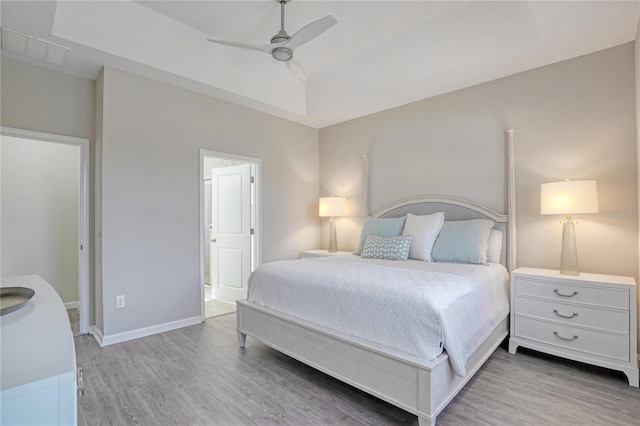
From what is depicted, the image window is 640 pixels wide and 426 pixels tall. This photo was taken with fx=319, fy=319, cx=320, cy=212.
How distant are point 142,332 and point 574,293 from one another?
3.92 meters

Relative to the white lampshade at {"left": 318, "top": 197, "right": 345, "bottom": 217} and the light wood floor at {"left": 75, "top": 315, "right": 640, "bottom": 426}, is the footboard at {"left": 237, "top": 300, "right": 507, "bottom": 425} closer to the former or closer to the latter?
the light wood floor at {"left": 75, "top": 315, "right": 640, "bottom": 426}

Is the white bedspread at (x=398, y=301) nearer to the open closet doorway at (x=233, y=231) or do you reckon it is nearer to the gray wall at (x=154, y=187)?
the gray wall at (x=154, y=187)

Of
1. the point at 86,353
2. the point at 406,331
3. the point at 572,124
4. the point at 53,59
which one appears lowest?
the point at 86,353

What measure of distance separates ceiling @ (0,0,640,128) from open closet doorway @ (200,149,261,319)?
3.37 feet

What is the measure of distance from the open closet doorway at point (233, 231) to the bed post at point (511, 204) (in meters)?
2.98

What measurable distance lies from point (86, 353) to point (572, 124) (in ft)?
16.0

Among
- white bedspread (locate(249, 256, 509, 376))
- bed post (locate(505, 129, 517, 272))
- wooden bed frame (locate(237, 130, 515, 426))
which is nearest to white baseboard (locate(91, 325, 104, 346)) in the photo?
wooden bed frame (locate(237, 130, 515, 426))

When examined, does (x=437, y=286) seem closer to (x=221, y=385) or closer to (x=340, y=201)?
(x=221, y=385)

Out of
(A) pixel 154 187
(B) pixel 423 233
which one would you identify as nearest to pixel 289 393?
(B) pixel 423 233

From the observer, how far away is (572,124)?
292 cm

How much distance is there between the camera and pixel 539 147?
3.10 metres

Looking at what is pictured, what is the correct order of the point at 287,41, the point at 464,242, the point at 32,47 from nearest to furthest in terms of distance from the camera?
1. the point at 287,41
2. the point at 32,47
3. the point at 464,242

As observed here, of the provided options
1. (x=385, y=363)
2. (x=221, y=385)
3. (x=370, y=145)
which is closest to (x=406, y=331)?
(x=385, y=363)

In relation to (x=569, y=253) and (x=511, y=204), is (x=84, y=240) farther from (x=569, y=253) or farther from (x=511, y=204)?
(x=569, y=253)
